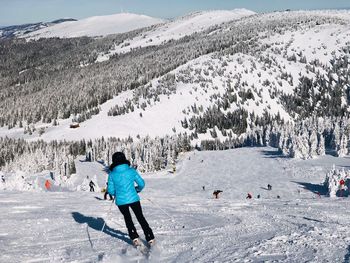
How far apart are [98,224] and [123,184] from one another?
4514mm

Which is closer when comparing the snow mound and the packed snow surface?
the packed snow surface

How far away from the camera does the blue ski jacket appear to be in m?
12.0

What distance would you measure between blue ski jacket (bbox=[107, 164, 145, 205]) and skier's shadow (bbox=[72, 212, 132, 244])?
1465 millimetres

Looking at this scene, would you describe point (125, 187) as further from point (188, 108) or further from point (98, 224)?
point (188, 108)

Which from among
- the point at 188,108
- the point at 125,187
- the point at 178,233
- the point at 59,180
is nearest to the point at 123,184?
the point at 125,187

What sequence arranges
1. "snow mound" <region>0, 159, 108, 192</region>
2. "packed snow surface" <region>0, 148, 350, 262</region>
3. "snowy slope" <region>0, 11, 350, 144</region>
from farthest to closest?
1. "snowy slope" <region>0, 11, 350, 144</region>
2. "snow mound" <region>0, 159, 108, 192</region>
3. "packed snow surface" <region>0, 148, 350, 262</region>

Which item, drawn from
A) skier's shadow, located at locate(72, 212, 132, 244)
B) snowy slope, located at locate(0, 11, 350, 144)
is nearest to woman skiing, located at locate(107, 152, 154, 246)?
skier's shadow, located at locate(72, 212, 132, 244)

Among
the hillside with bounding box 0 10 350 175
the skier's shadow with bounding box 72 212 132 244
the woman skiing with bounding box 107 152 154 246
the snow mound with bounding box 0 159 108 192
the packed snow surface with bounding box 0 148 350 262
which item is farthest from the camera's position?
the hillside with bounding box 0 10 350 175

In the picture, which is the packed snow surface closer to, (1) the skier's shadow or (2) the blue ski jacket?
(1) the skier's shadow

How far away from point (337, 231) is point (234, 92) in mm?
149256

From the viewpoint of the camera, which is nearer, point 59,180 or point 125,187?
point 125,187

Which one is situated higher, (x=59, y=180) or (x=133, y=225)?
(x=133, y=225)

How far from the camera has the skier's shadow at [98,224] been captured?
13.7 m

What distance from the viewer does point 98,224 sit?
1594 centimetres
